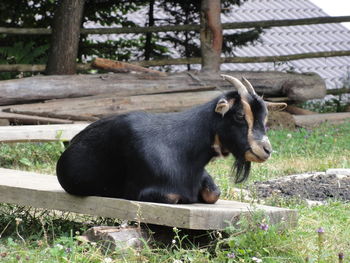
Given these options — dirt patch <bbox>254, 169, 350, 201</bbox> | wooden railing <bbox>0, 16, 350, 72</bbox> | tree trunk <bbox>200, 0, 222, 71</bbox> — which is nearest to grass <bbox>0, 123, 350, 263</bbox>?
dirt patch <bbox>254, 169, 350, 201</bbox>

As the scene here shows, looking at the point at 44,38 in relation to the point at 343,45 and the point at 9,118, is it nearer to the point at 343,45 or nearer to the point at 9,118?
the point at 9,118

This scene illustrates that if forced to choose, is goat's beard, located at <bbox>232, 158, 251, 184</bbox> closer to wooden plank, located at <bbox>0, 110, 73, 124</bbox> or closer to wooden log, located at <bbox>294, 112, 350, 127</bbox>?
wooden plank, located at <bbox>0, 110, 73, 124</bbox>

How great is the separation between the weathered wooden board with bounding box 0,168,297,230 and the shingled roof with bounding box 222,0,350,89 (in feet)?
48.6

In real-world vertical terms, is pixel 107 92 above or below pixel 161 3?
below

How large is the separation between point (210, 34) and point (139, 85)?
5.79 ft

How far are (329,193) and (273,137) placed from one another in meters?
3.98

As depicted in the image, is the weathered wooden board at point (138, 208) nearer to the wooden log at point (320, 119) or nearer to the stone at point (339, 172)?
the stone at point (339, 172)

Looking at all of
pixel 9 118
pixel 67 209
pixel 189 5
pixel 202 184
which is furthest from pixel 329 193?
pixel 189 5

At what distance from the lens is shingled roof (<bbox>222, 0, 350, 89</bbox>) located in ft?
67.1

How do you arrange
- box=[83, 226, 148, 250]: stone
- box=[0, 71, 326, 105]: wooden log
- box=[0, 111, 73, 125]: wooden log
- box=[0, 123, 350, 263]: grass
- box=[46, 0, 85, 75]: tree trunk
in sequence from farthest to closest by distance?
box=[46, 0, 85, 75]: tree trunk, box=[0, 71, 326, 105]: wooden log, box=[0, 111, 73, 125]: wooden log, box=[83, 226, 148, 250]: stone, box=[0, 123, 350, 263]: grass

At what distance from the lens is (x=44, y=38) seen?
13.9m

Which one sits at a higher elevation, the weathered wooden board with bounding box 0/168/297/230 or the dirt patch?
the weathered wooden board with bounding box 0/168/297/230

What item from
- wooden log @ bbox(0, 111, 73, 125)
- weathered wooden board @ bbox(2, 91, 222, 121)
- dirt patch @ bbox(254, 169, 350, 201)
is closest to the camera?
dirt patch @ bbox(254, 169, 350, 201)

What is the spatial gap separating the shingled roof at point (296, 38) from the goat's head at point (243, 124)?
49.0 ft
